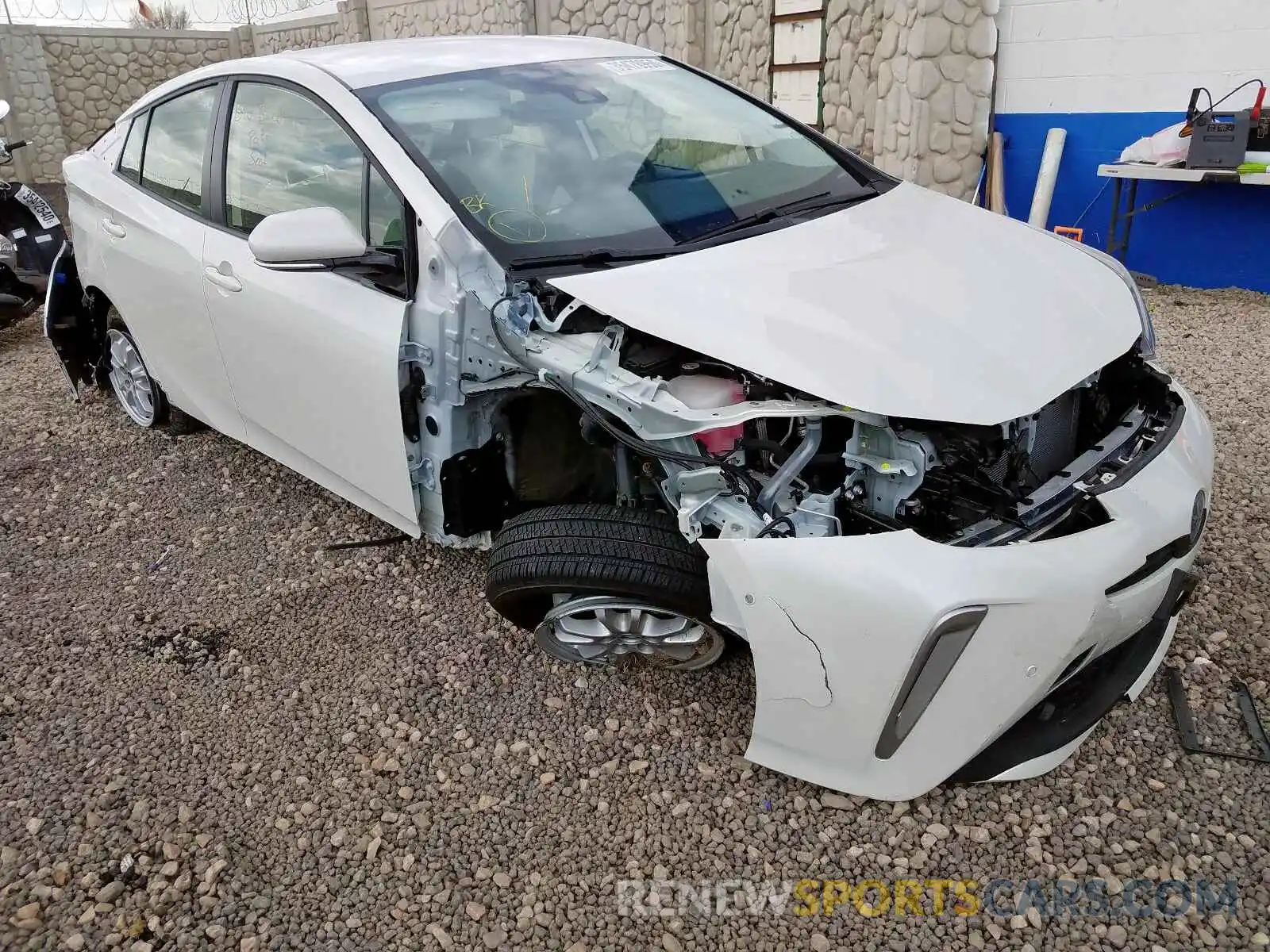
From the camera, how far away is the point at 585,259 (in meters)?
2.55

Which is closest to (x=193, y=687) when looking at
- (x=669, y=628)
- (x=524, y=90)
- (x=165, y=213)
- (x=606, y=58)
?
(x=669, y=628)

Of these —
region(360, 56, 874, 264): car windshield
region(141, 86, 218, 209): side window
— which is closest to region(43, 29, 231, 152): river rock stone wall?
Answer: region(141, 86, 218, 209): side window

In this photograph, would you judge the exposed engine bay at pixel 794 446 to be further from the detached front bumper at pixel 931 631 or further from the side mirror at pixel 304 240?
the side mirror at pixel 304 240

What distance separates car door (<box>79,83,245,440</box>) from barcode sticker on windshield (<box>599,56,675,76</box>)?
1410mm

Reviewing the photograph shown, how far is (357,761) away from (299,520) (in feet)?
4.83

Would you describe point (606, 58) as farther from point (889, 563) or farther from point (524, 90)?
point (889, 563)

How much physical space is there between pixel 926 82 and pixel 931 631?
19.8 feet

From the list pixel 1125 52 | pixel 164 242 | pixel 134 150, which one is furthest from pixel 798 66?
pixel 164 242

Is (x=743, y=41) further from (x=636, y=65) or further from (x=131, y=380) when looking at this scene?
(x=131, y=380)

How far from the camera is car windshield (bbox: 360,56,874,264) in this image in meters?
2.68

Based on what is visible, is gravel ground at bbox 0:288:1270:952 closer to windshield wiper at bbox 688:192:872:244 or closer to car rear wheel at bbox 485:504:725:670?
car rear wheel at bbox 485:504:725:670

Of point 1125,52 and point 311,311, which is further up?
point 1125,52

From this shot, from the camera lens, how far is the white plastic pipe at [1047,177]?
6.71 meters

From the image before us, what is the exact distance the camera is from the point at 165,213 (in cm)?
360
